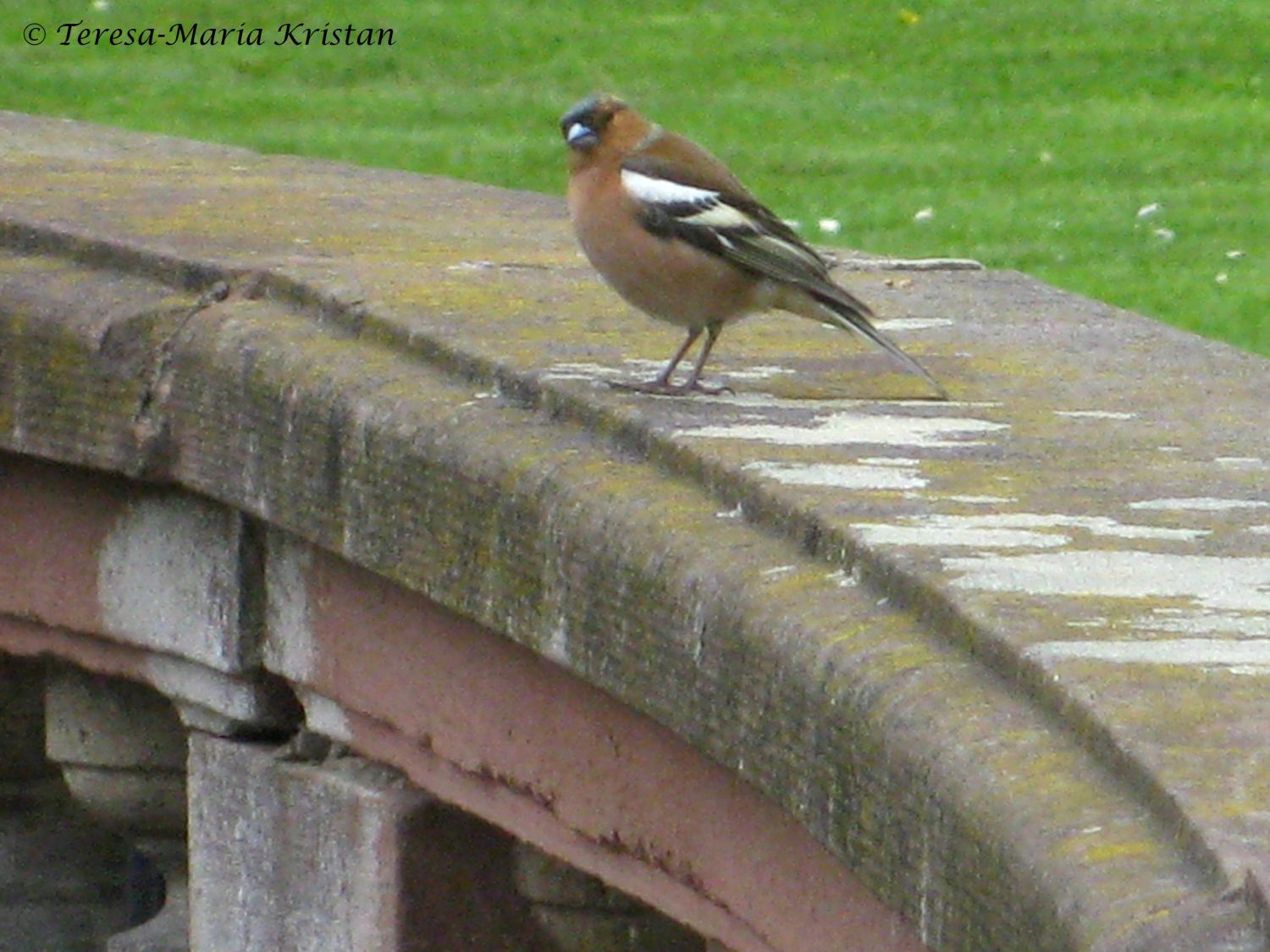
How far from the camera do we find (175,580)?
398cm

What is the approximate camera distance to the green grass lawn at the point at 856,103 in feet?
30.2

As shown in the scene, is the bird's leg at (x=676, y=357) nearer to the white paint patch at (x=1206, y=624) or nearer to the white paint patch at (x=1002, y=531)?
the white paint patch at (x=1002, y=531)

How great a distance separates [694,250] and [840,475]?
110 centimetres

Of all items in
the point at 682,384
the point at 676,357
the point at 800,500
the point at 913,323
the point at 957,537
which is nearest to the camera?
the point at 957,537

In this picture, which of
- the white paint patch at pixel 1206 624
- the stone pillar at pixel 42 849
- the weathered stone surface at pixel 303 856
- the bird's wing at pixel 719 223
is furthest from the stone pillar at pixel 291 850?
the white paint patch at pixel 1206 624

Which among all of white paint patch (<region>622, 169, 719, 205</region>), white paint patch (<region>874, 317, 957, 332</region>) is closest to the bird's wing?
white paint patch (<region>622, 169, 719, 205</region>)

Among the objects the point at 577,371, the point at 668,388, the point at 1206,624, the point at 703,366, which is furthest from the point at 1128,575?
the point at 703,366

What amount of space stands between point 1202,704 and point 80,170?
3.79 m

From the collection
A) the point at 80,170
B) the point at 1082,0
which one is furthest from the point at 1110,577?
the point at 1082,0

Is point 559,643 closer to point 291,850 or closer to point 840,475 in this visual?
point 840,475

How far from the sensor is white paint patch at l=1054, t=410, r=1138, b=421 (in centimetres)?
361

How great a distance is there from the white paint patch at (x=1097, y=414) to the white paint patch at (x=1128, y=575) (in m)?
0.80

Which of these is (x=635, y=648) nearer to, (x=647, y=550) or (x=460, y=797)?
(x=647, y=550)

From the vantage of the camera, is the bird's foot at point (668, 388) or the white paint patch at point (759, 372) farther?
the white paint patch at point (759, 372)
